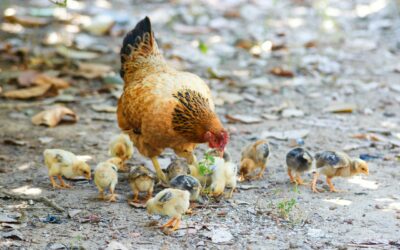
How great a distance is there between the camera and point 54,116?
744cm

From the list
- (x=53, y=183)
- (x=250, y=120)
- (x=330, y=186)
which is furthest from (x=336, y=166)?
(x=53, y=183)

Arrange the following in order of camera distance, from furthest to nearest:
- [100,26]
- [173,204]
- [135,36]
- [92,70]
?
[100,26] < [92,70] < [135,36] < [173,204]

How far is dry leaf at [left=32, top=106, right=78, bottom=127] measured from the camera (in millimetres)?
7364

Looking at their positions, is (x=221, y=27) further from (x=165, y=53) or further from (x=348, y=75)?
(x=348, y=75)

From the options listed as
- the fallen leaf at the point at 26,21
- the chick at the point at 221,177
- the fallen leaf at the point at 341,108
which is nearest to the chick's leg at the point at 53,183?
the chick at the point at 221,177

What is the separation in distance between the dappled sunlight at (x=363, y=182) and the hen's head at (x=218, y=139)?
1.34 metres

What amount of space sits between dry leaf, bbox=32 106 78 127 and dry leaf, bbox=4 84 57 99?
0.73 m

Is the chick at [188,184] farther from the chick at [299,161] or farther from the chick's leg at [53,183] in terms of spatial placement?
the chick's leg at [53,183]

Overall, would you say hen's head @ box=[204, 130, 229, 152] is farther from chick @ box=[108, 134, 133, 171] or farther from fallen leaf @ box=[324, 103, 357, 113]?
fallen leaf @ box=[324, 103, 357, 113]

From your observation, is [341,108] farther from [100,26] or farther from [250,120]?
[100,26]

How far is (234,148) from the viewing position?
22.9 feet

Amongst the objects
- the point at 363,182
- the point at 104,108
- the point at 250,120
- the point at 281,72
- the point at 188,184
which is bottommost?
the point at 363,182

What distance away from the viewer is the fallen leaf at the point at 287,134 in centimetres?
720

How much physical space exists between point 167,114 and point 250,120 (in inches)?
89.8
